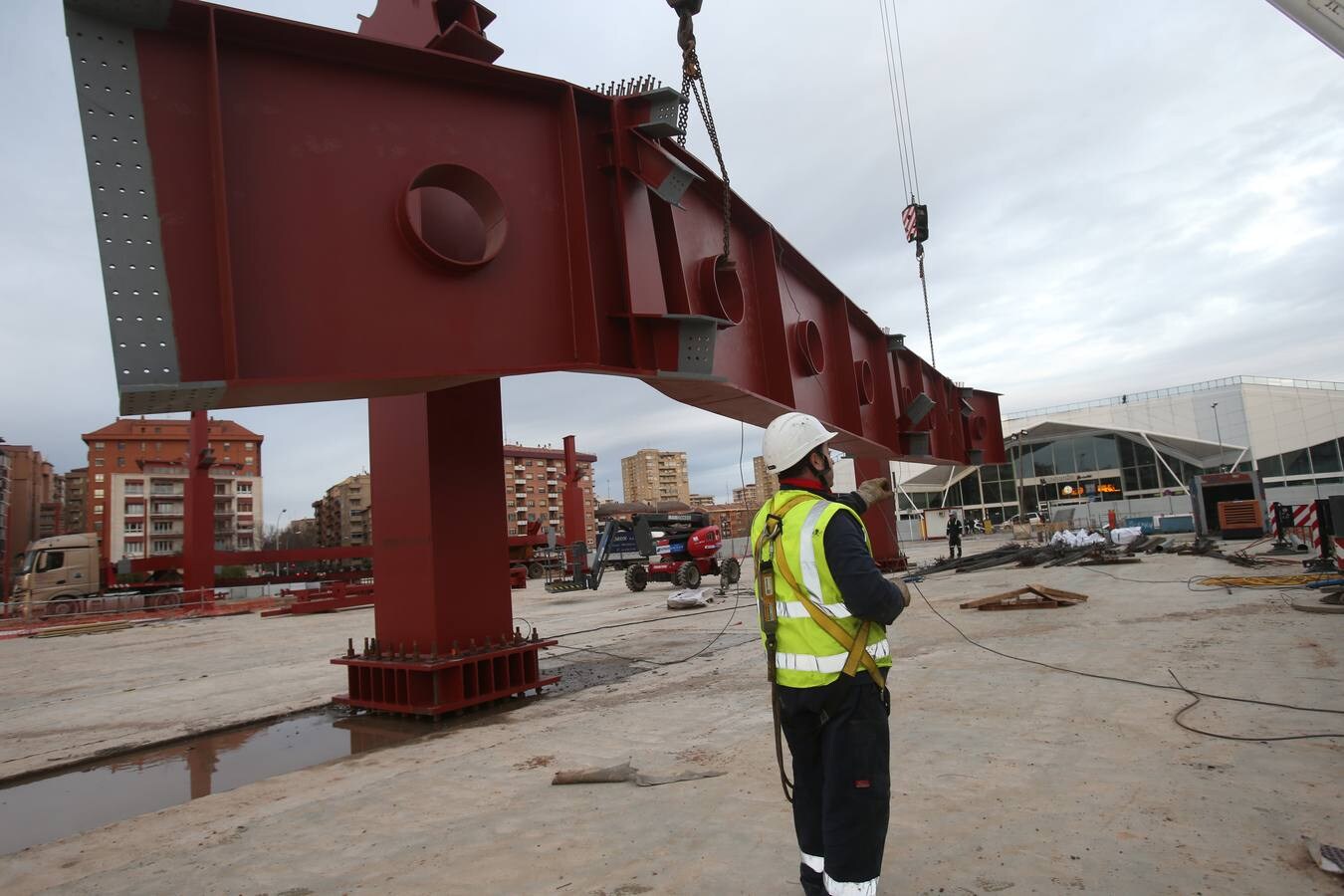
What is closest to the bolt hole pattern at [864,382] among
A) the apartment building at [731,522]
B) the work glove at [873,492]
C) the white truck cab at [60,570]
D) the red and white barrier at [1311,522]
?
the work glove at [873,492]

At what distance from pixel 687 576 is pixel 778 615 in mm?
16959

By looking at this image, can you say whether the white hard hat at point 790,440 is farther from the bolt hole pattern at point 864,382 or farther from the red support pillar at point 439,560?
the bolt hole pattern at point 864,382

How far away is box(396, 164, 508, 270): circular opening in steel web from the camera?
4.05 meters

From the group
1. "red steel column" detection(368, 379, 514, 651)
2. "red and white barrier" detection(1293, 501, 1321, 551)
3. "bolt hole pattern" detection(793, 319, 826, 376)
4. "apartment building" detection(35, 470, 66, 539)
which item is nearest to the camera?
"red steel column" detection(368, 379, 514, 651)

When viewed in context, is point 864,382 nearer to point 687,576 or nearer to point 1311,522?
point 1311,522

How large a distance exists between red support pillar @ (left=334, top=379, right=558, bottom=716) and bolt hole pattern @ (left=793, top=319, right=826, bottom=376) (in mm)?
2910

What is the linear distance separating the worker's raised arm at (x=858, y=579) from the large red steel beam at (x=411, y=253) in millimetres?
2446

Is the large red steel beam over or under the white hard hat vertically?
over

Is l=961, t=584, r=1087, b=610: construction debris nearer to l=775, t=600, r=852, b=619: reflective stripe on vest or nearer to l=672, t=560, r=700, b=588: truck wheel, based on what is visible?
l=775, t=600, r=852, b=619: reflective stripe on vest

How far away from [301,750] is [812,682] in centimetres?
500

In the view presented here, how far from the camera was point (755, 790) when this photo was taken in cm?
369

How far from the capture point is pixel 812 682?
217 cm

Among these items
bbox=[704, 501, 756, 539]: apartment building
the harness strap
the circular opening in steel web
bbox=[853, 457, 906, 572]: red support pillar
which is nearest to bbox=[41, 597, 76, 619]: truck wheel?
bbox=[704, 501, 756, 539]: apartment building

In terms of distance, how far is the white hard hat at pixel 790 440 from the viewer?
2502mm
